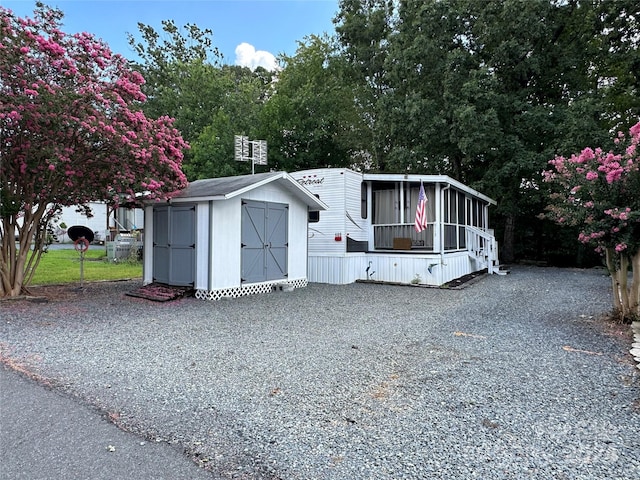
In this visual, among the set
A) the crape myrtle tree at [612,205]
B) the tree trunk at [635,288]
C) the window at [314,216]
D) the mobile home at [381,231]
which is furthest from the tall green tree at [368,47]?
the tree trunk at [635,288]

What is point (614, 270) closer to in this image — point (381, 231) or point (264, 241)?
point (264, 241)

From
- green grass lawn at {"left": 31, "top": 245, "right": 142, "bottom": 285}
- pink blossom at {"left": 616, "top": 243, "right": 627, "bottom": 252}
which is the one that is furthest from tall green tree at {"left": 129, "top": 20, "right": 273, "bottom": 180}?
pink blossom at {"left": 616, "top": 243, "right": 627, "bottom": 252}

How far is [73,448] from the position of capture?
2531mm

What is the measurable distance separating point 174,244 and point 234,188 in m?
1.87

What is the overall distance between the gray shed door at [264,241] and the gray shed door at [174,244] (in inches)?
43.5

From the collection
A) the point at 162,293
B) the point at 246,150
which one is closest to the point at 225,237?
the point at 162,293

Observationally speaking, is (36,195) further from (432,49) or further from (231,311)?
(432,49)

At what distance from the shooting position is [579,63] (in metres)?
16.3

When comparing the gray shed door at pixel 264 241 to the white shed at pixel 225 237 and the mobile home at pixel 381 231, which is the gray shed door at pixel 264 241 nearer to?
the white shed at pixel 225 237

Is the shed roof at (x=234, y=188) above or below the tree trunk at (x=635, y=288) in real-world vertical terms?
above

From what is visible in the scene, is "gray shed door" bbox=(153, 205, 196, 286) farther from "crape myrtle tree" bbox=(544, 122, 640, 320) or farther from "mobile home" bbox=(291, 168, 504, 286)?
"crape myrtle tree" bbox=(544, 122, 640, 320)

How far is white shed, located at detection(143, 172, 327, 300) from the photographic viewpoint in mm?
8516

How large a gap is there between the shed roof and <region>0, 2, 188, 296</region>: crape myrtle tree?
0.47 meters

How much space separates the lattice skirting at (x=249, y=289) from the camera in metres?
8.54
